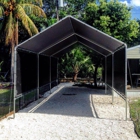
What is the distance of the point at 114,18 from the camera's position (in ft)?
53.8

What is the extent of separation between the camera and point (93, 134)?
5.57 meters

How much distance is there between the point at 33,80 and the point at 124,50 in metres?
4.13

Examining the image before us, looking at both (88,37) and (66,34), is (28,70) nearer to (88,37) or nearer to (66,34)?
(66,34)

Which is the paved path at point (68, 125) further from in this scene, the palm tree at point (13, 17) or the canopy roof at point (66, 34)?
the palm tree at point (13, 17)

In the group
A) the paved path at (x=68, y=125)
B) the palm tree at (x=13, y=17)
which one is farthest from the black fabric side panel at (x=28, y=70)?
the palm tree at (x=13, y=17)

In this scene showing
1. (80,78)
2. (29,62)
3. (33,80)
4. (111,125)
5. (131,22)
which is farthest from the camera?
(80,78)

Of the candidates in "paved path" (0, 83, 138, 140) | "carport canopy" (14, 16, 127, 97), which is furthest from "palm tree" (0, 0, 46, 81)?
"paved path" (0, 83, 138, 140)

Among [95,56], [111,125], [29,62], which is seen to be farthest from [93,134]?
[95,56]

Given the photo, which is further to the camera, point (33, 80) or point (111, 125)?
point (33, 80)

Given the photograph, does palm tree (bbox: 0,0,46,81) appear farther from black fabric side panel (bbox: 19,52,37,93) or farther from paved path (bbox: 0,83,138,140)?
paved path (bbox: 0,83,138,140)

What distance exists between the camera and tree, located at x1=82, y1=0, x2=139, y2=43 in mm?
16203

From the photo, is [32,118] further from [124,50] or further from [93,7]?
[93,7]

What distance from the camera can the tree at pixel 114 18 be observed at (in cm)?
1620

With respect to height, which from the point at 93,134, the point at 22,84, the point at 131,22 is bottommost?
the point at 93,134
